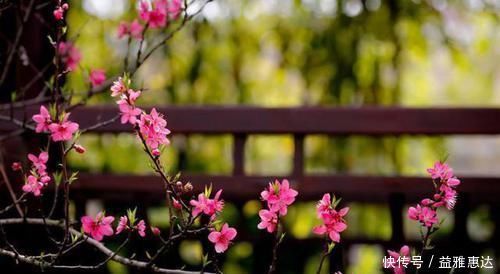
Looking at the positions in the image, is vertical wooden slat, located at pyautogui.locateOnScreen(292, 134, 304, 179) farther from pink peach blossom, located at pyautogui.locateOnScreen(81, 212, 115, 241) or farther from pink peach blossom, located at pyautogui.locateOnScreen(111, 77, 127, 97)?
pink peach blossom, located at pyautogui.locateOnScreen(111, 77, 127, 97)

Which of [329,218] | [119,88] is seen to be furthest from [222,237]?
[119,88]

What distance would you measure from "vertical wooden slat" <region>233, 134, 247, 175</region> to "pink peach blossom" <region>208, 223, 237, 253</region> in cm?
91

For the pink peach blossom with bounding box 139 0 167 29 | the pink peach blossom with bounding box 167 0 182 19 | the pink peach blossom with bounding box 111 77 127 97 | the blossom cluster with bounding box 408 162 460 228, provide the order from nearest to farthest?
the pink peach blossom with bounding box 111 77 127 97 → the blossom cluster with bounding box 408 162 460 228 → the pink peach blossom with bounding box 139 0 167 29 → the pink peach blossom with bounding box 167 0 182 19

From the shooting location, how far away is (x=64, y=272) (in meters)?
2.04

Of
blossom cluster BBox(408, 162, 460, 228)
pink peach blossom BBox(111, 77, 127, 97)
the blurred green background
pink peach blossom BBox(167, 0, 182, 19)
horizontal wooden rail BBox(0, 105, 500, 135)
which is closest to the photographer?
pink peach blossom BBox(111, 77, 127, 97)

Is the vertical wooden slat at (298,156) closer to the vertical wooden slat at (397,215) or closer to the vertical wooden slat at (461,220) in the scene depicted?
the vertical wooden slat at (397,215)

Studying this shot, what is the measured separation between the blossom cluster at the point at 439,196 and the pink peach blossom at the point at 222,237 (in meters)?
0.35

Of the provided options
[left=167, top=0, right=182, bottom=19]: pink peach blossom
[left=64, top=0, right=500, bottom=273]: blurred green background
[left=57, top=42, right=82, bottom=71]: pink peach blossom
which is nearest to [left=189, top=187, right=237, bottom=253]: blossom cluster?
[left=167, top=0, right=182, bottom=19]: pink peach blossom

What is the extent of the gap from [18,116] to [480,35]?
9.20 ft

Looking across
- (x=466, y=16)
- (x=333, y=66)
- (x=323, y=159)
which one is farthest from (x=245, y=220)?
(x=466, y=16)

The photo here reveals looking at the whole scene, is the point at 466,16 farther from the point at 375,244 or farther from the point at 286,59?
the point at 375,244

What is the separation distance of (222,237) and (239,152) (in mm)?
917

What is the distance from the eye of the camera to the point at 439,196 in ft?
3.99

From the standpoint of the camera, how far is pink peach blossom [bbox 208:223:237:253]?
1175 mm
